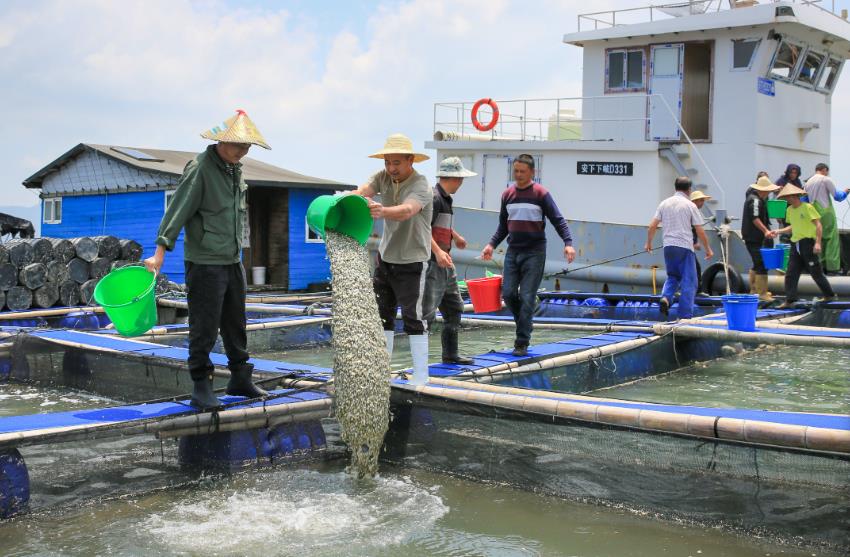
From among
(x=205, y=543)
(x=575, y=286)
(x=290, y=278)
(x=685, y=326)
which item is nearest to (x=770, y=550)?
(x=205, y=543)

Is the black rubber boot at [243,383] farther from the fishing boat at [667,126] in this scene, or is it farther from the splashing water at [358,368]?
the fishing boat at [667,126]

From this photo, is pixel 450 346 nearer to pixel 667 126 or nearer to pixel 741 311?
pixel 741 311

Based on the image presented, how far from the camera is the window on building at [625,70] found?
16453 mm

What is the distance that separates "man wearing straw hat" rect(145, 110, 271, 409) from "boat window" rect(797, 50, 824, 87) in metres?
13.7

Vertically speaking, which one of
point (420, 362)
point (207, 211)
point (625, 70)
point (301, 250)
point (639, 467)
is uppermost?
point (625, 70)

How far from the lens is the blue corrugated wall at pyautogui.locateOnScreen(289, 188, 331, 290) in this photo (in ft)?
61.3

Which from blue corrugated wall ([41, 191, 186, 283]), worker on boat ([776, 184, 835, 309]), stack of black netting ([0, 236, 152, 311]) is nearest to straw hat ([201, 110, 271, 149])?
worker on boat ([776, 184, 835, 309])

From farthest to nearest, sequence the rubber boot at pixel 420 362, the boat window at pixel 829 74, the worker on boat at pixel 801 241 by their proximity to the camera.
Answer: the boat window at pixel 829 74 < the worker on boat at pixel 801 241 < the rubber boot at pixel 420 362

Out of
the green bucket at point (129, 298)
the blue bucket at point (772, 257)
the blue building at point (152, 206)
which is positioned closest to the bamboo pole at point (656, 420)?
the green bucket at point (129, 298)

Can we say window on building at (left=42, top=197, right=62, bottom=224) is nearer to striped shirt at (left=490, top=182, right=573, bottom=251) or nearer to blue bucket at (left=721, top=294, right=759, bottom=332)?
striped shirt at (left=490, top=182, right=573, bottom=251)

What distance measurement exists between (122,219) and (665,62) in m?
10.8

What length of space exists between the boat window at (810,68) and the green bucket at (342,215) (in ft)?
42.8

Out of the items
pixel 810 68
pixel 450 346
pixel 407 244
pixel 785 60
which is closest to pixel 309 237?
pixel 785 60

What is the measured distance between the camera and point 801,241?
11.5 metres
